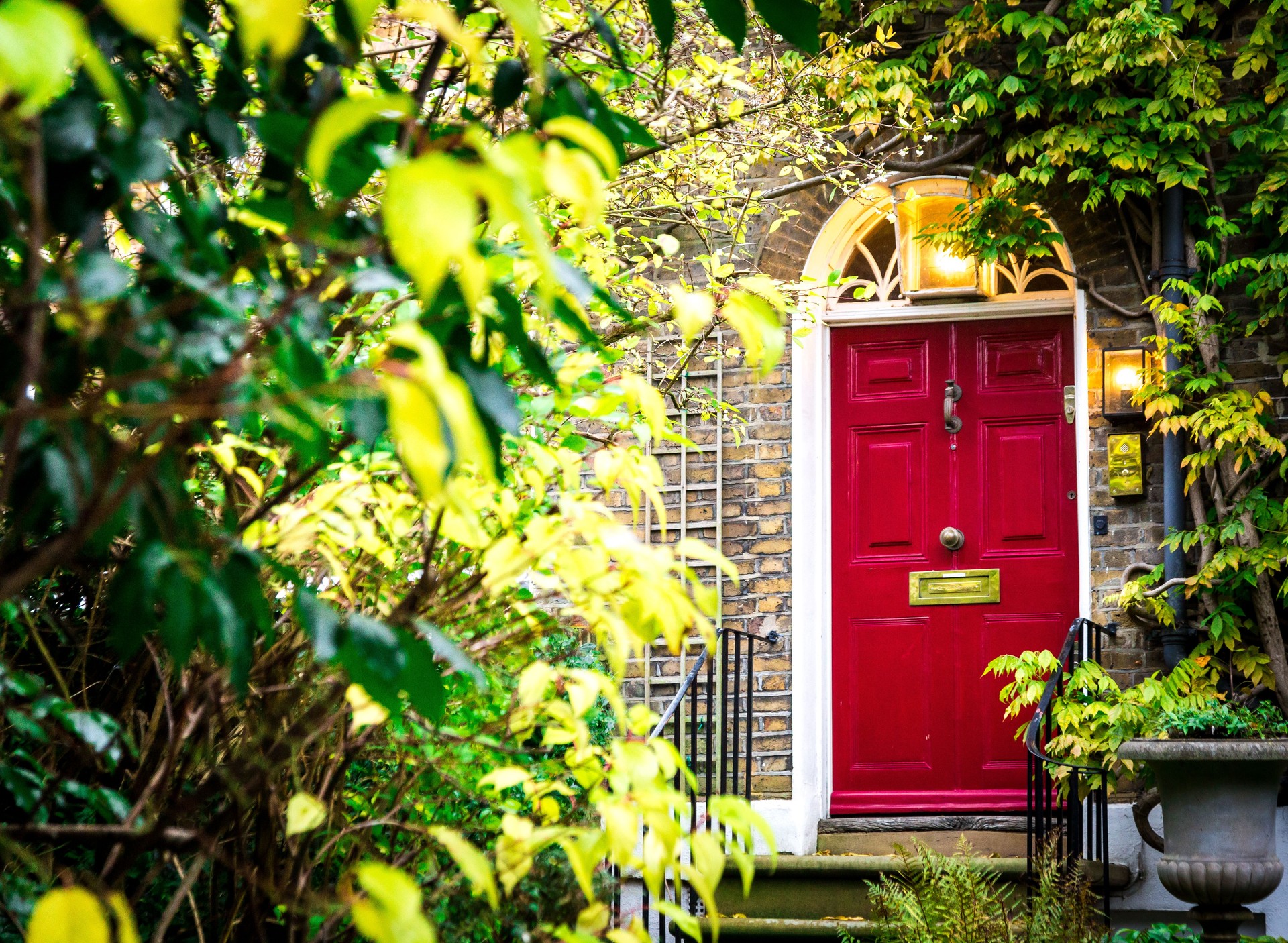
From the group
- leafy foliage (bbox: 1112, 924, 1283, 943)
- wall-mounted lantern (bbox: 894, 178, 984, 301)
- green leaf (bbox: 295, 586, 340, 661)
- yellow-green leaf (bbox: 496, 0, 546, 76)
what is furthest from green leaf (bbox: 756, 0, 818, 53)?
wall-mounted lantern (bbox: 894, 178, 984, 301)

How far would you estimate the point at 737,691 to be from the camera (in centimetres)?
545

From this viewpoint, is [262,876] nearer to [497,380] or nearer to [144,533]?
[144,533]

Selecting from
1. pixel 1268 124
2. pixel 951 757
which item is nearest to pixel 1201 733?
pixel 951 757

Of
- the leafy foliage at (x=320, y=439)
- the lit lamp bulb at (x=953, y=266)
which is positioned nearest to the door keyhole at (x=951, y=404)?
the lit lamp bulb at (x=953, y=266)

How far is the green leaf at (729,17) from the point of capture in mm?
1324

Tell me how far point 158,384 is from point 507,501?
26.6 inches

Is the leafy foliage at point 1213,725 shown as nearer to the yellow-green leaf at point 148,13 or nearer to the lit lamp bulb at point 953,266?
the lit lamp bulb at point 953,266

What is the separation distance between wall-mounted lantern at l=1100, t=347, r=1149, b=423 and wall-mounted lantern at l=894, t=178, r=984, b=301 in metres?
0.72

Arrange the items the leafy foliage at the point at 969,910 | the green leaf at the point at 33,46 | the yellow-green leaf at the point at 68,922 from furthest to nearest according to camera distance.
Answer: the leafy foliage at the point at 969,910 < the yellow-green leaf at the point at 68,922 < the green leaf at the point at 33,46

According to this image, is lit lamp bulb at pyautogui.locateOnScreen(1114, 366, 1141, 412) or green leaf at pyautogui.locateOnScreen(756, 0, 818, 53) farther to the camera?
lit lamp bulb at pyautogui.locateOnScreen(1114, 366, 1141, 412)

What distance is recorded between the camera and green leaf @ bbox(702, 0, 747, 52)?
4.34ft

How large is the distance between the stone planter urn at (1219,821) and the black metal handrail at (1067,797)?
0.27m

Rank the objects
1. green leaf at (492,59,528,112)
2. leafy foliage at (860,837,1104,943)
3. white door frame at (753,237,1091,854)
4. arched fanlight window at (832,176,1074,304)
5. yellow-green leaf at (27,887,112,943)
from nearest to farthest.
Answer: yellow-green leaf at (27,887,112,943)
green leaf at (492,59,528,112)
leafy foliage at (860,837,1104,943)
white door frame at (753,237,1091,854)
arched fanlight window at (832,176,1074,304)

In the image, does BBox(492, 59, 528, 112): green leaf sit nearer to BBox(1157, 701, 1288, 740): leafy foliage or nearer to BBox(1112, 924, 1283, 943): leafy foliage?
BBox(1157, 701, 1288, 740): leafy foliage
